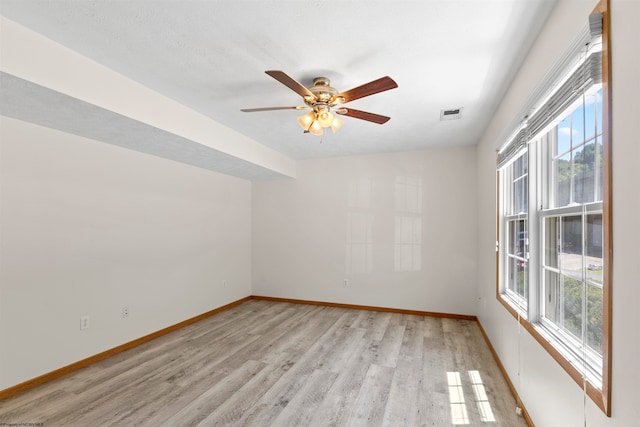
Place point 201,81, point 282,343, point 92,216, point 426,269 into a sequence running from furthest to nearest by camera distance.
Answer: point 426,269 → point 282,343 → point 92,216 → point 201,81

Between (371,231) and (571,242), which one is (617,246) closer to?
(571,242)

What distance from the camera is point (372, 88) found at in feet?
6.59

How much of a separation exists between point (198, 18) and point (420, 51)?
54.5 inches

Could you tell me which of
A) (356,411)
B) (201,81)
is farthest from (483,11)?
(356,411)

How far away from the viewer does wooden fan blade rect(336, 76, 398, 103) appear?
1.89 meters

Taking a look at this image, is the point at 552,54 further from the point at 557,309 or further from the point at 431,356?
the point at 431,356

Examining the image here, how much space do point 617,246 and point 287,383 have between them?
2440mm

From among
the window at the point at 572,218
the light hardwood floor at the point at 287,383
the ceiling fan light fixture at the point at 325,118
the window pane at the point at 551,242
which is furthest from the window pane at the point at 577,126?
the light hardwood floor at the point at 287,383

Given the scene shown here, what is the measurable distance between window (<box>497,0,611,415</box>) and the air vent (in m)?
0.73

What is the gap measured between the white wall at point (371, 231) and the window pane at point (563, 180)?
2.55 m

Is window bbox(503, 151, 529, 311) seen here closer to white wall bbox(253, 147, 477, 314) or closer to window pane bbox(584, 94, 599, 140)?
window pane bbox(584, 94, 599, 140)

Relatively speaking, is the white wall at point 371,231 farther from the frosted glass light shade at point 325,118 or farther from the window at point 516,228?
the frosted glass light shade at point 325,118

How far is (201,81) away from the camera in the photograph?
2391 millimetres

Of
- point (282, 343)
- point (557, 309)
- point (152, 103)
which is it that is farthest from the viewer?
point (282, 343)
